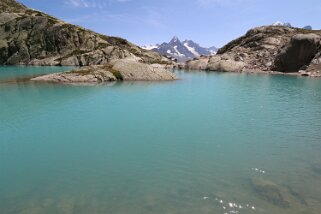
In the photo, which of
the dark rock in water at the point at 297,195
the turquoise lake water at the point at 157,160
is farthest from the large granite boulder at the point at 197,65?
the dark rock in water at the point at 297,195

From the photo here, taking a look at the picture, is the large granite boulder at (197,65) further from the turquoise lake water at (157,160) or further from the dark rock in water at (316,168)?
the dark rock in water at (316,168)

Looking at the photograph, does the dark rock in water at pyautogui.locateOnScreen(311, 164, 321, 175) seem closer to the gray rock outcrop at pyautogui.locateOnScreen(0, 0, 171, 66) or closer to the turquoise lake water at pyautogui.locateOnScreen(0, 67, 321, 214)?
the turquoise lake water at pyautogui.locateOnScreen(0, 67, 321, 214)

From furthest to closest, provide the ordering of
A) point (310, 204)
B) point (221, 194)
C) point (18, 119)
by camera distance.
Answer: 1. point (18, 119)
2. point (221, 194)
3. point (310, 204)

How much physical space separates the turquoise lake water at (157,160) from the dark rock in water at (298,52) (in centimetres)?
7943

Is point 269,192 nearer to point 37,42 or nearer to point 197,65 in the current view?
point 197,65

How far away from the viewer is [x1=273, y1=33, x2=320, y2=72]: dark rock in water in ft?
342

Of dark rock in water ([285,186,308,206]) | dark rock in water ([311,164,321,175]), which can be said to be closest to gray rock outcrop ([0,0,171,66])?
dark rock in water ([311,164,321,175])

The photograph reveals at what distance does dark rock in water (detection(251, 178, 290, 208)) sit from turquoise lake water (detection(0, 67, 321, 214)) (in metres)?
0.05

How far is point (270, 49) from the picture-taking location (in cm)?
12662

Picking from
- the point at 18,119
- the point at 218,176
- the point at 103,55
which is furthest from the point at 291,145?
the point at 103,55

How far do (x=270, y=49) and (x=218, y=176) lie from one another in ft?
399

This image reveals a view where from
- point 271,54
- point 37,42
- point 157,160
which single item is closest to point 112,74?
point 157,160

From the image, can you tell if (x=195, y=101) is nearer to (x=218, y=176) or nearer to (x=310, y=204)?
(x=218, y=176)

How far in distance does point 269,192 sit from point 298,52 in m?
104
